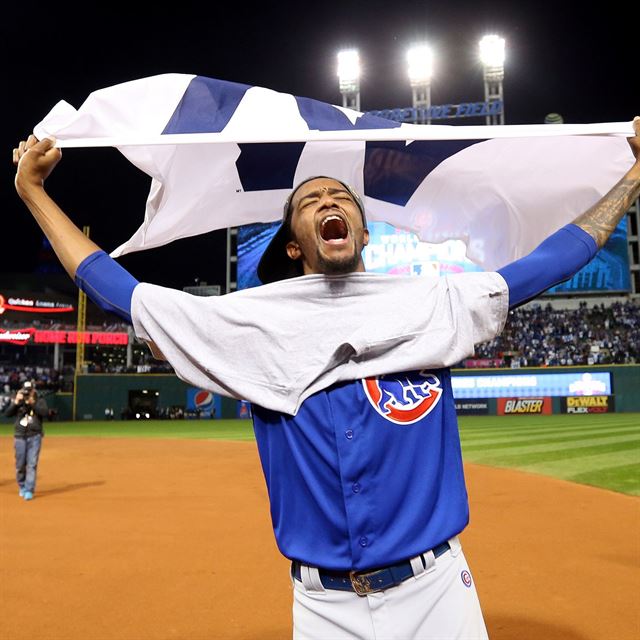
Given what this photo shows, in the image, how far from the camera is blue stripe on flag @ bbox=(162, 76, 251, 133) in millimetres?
3262

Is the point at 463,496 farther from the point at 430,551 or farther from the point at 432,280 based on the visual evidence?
the point at 432,280

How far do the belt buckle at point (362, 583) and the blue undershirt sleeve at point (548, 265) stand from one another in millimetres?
910

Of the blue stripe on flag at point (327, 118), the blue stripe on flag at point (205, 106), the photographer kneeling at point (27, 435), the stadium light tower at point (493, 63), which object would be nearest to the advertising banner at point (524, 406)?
the stadium light tower at point (493, 63)

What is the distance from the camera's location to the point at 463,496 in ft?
5.80

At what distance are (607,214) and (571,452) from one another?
12378 mm

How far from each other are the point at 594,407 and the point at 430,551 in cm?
3200

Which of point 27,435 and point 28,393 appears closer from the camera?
point 27,435

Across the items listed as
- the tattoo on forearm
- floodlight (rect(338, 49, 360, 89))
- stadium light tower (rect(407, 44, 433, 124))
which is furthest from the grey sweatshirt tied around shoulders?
floodlight (rect(338, 49, 360, 89))

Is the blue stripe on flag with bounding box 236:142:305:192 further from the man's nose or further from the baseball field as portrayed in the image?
the baseball field

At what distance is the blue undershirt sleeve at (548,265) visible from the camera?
1849mm

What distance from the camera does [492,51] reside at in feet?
135

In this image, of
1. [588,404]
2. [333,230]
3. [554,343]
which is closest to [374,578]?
[333,230]

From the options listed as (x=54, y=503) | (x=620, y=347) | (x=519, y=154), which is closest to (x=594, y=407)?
(x=620, y=347)

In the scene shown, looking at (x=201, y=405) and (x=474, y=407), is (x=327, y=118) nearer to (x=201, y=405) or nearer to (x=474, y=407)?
(x=474, y=407)
